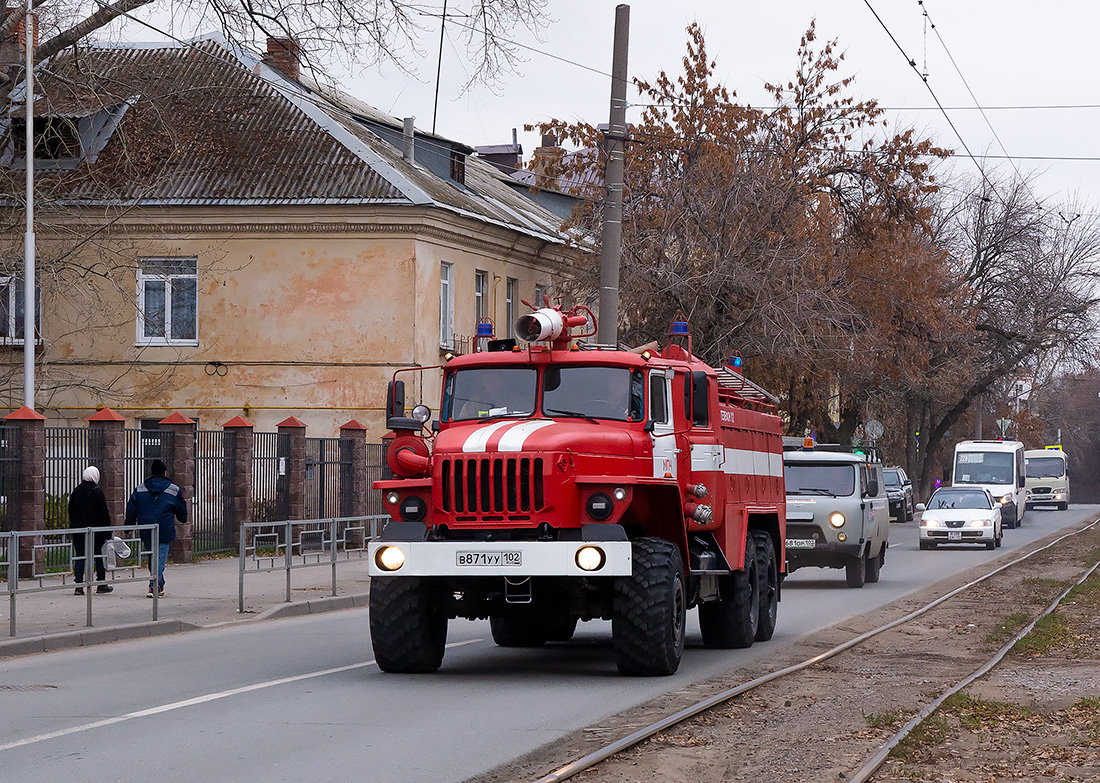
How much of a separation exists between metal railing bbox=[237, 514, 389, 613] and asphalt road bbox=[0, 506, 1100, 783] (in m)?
1.64

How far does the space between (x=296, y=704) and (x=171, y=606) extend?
26.8 ft

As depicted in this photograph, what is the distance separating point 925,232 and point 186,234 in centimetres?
1898

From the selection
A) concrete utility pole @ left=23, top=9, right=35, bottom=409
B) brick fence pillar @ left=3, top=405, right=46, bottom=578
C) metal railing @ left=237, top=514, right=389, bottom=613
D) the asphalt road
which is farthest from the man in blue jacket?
concrete utility pole @ left=23, top=9, right=35, bottom=409

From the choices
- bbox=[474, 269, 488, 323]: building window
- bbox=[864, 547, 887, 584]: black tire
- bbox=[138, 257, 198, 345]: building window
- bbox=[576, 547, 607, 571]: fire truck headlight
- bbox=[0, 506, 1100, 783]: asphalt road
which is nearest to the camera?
bbox=[0, 506, 1100, 783]: asphalt road

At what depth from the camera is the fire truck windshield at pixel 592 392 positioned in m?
12.1

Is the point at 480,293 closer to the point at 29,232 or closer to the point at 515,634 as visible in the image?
the point at 29,232

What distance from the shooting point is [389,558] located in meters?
11.3

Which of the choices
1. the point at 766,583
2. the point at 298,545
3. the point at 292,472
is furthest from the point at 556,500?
the point at 292,472

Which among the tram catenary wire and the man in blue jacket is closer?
the tram catenary wire

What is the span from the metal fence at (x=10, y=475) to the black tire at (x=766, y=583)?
1108 cm

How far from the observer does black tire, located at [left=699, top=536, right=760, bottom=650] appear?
46.0 ft

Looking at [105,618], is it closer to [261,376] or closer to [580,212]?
[261,376]

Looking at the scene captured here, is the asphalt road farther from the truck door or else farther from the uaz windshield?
the uaz windshield

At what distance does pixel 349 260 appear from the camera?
34.9 meters
